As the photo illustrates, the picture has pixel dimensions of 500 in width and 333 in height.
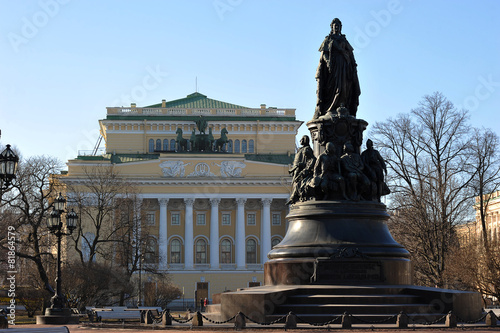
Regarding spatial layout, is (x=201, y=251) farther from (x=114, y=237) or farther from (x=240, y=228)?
(x=114, y=237)

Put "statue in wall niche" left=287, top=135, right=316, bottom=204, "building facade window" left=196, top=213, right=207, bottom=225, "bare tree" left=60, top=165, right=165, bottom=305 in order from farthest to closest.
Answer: "building facade window" left=196, top=213, right=207, bottom=225 → "bare tree" left=60, top=165, right=165, bottom=305 → "statue in wall niche" left=287, top=135, right=316, bottom=204

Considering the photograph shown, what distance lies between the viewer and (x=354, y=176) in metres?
21.9

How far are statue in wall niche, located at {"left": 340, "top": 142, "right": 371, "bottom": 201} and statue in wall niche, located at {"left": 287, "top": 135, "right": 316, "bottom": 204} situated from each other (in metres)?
0.90

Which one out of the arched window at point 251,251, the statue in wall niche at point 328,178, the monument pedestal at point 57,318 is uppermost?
the arched window at point 251,251

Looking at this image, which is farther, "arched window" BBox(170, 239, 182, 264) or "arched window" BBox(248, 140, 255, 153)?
"arched window" BBox(248, 140, 255, 153)

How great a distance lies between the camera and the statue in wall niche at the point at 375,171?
72.8 feet

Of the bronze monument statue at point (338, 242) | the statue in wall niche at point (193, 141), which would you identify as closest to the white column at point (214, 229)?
the statue in wall niche at point (193, 141)

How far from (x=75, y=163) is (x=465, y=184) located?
58703mm

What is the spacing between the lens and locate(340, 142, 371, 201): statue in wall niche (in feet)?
72.0

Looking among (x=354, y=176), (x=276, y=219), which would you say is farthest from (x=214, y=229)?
(x=354, y=176)

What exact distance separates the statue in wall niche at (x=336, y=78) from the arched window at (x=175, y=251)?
76807 mm

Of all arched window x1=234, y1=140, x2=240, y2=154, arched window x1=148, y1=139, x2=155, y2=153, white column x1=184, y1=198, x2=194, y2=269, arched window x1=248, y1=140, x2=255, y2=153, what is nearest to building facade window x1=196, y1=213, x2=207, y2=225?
white column x1=184, y1=198, x2=194, y2=269

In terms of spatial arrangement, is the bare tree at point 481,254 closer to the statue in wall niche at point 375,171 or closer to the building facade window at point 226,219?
the statue in wall niche at point 375,171

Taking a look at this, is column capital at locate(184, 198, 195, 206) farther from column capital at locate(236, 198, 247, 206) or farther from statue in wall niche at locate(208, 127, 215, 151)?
→ statue in wall niche at locate(208, 127, 215, 151)
